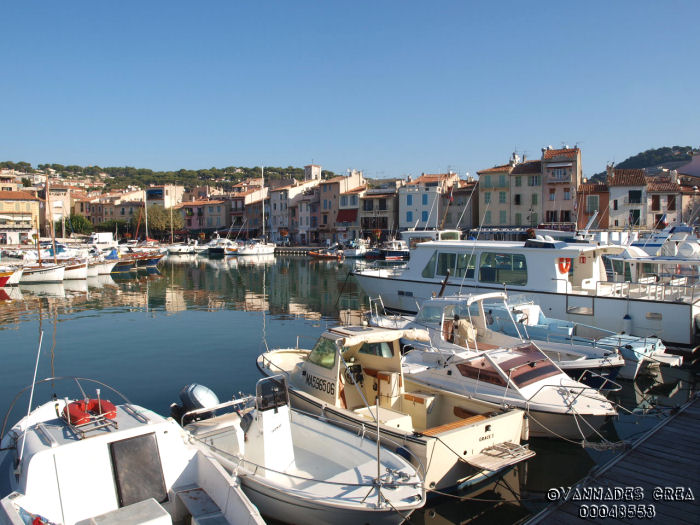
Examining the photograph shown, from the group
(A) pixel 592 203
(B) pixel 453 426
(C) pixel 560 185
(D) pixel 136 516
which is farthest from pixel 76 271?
(A) pixel 592 203

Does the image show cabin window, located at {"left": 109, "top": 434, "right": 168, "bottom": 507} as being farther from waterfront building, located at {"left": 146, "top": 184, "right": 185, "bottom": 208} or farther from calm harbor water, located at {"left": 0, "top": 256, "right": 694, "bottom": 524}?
waterfront building, located at {"left": 146, "top": 184, "right": 185, "bottom": 208}

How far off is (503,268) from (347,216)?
59.2 m

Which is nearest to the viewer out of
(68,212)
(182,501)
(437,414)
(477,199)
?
(182,501)

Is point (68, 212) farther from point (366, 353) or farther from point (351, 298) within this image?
point (366, 353)

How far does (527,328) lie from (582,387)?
5.17 meters

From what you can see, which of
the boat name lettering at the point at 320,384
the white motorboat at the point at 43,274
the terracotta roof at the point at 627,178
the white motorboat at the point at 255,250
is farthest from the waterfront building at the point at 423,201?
the boat name lettering at the point at 320,384

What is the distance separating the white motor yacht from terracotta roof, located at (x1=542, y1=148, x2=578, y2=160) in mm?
54983

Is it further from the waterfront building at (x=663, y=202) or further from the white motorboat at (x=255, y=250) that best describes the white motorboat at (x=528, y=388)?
the white motorboat at (x=255, y=250)

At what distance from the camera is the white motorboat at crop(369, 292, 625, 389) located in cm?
1255

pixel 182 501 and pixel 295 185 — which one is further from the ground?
pixel 295 185

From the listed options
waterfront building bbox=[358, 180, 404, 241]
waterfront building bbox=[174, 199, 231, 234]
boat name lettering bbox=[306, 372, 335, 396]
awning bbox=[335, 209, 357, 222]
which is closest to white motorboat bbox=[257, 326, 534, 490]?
boat name lettering bbox=[306, 372, 335, 396]

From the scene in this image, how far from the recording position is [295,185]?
91062 millimetres

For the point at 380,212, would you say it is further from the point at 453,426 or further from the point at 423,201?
the point at 453,426

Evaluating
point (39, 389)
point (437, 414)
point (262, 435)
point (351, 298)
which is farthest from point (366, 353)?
point (351, 298)
